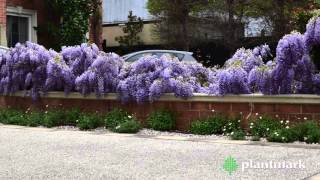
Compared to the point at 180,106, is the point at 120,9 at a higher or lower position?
higher

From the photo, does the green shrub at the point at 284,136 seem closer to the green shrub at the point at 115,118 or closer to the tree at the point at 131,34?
the green shrub at the point at 115,118

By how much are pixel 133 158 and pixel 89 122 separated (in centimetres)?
355

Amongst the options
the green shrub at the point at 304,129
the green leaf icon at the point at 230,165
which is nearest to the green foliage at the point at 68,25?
the green shrub at the point at 304,129

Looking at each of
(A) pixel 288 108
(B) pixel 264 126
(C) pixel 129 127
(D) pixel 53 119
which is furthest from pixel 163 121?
(D) pixel 53 119

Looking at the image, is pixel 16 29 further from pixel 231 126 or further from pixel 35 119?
pixel 231 126

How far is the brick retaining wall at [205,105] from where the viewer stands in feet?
34.5

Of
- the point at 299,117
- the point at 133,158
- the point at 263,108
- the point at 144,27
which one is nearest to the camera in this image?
the point at 133,158

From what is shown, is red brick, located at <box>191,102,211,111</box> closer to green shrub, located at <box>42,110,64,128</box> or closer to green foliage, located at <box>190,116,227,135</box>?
green foliage, located at <box>190,116,227,135</box>

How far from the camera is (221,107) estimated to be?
11273mm

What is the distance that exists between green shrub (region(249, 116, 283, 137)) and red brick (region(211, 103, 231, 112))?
0.67 meters

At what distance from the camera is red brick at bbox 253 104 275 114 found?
35.2ft

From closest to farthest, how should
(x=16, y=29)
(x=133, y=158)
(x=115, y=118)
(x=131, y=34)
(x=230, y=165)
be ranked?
1. (x=230, y=165)
2. (x=133, y=158)
3. (x=115, y=118)
4. (x=16, y=29)
5. (x=131, y=34)

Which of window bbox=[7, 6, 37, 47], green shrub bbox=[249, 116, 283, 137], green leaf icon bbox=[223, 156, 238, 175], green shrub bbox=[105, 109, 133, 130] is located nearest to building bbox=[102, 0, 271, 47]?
window bbox=[7, 6, 37, 47]

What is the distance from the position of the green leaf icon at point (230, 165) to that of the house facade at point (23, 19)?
48.7ft
